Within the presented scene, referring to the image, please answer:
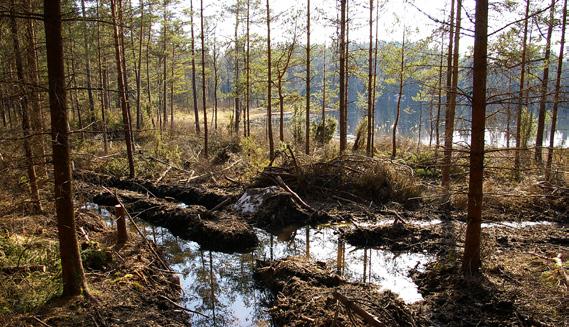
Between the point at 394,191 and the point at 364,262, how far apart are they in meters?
4.78

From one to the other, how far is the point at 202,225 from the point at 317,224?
10.8ft

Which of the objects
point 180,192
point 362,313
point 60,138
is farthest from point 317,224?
point 60,138

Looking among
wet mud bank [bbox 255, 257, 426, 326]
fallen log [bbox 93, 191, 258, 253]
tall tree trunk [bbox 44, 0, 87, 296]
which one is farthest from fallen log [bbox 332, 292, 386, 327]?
fallen log [bbox 93, 191, 258, 253]

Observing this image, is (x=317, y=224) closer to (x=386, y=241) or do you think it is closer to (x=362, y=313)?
(x=386, y=241)

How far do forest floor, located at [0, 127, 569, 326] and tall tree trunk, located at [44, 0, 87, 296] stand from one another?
406 millimetres

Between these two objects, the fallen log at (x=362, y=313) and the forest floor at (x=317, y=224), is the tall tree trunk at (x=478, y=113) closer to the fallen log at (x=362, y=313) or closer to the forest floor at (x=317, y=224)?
the forest floor at (x=317, y=224)

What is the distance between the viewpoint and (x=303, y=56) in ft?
68.7

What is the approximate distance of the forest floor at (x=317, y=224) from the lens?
5.83 m

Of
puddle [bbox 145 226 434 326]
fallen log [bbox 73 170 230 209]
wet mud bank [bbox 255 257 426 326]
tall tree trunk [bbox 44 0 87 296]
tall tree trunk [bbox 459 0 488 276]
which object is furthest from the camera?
fallen log [bbox 73 170 230 209]

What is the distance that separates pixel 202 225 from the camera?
36.0ft

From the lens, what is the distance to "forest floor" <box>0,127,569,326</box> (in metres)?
5.83

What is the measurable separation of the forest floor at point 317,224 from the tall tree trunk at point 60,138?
0.41m

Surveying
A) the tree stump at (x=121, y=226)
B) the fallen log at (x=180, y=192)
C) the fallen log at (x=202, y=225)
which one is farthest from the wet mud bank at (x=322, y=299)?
Answer: the fallen log at (x=180, y=192)

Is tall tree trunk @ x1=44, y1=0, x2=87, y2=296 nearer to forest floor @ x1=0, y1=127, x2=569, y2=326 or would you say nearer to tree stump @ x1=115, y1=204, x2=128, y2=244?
forest floor @ x1=0, y1=127, x2=569, y2=326
